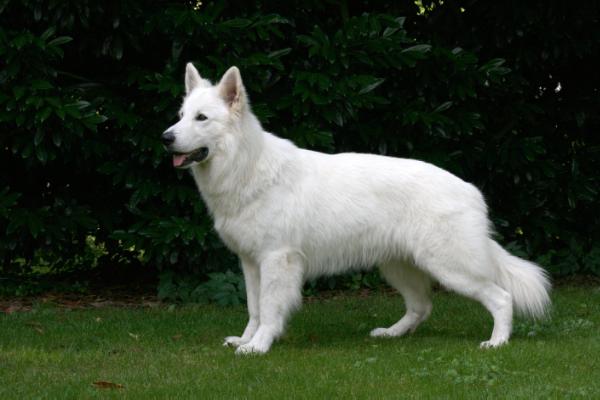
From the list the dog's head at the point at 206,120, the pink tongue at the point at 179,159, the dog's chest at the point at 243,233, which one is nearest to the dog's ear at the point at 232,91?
the dog's head at the point at 206,120

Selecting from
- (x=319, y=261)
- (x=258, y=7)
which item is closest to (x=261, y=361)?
(x=319, y=261)

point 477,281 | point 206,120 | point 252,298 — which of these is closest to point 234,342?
point 252,298

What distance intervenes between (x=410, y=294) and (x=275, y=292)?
123cm

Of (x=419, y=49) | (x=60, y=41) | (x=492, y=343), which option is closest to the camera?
(x=492, y=343)

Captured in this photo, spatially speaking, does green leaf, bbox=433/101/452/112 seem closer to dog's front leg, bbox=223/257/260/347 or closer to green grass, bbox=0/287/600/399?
green grass, bbox=0/287/600/399

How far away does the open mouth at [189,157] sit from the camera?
613 cm

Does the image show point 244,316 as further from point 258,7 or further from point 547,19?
point 547,19

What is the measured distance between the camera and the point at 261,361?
580 centimetres

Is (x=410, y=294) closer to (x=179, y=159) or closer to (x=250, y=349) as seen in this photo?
(x=250, y=349)

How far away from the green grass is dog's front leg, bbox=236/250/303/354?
150mm

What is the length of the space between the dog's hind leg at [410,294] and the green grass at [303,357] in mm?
152

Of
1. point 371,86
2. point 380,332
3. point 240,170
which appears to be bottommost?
point 380,332

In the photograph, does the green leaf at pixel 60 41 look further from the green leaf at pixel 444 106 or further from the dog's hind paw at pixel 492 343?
the dog's hind paw at pixel 492 343

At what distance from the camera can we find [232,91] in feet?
20.5
